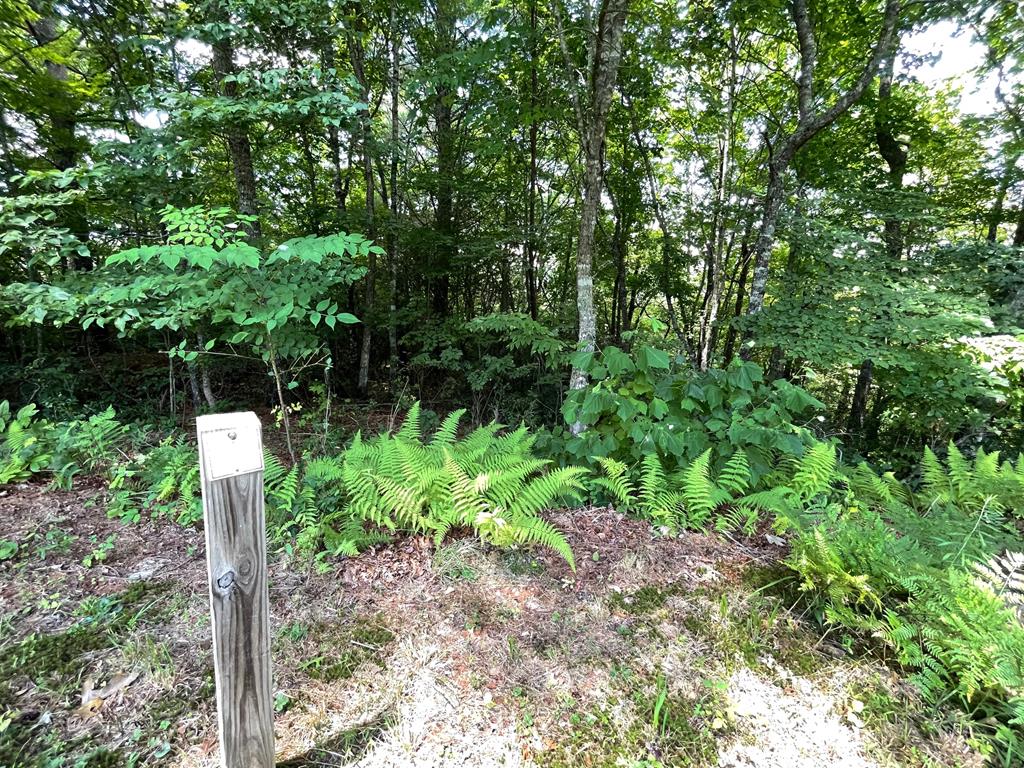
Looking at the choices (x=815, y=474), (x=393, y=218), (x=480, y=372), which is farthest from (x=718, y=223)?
(x=815, y=474)

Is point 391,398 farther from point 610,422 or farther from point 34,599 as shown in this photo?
point 34,599

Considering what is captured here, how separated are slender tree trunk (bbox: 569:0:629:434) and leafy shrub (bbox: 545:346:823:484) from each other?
1072mm

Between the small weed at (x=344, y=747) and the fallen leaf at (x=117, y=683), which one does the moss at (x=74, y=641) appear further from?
the small weed at (x=344, y=747)

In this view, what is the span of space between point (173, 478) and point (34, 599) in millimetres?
1135

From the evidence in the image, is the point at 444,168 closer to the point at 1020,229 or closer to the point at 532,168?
the point at 532,168

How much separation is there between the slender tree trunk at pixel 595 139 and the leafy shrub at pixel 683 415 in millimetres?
1072

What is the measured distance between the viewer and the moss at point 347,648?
6.48 ft

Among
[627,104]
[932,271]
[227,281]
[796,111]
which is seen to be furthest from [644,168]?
[227,281]

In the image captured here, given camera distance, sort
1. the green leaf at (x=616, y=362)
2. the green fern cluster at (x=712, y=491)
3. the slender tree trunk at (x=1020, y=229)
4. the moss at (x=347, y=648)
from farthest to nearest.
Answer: the slender tree trunk at (x=1020, y=229)
the green leaf at (x=616, y=362)
the green fern cluster at (x=712, y=491)
the moss at (x=347, y=648)

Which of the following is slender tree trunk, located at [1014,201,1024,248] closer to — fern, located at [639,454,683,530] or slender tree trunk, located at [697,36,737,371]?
slender tree trunk, located at [697,36,737,371]

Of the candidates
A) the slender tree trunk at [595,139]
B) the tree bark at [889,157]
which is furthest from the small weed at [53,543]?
the tree bark at [889,157]

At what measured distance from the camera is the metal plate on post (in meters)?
1.17

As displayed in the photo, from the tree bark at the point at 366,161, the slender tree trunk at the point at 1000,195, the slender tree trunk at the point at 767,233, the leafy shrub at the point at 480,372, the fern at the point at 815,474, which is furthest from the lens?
the leafy shrub at the point at 480,372

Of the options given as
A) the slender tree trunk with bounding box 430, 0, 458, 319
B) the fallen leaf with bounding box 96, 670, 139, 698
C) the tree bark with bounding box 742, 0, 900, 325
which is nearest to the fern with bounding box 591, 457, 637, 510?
the fallen leaf with bounding box 96, 670, 139, 698
